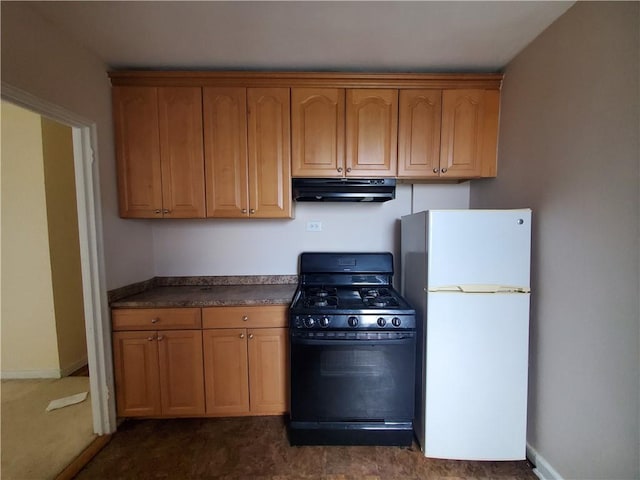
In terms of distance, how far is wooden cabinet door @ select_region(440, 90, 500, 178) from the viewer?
1.88 meters

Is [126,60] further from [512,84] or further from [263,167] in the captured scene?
[512,84]

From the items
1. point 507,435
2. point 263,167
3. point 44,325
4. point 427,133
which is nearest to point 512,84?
point 427,133

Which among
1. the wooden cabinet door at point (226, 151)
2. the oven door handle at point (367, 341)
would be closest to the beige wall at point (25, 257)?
the wooden cabinet door at point (226, 151)

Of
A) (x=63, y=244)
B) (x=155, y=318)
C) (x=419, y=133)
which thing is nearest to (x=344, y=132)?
(x=419, y=133)

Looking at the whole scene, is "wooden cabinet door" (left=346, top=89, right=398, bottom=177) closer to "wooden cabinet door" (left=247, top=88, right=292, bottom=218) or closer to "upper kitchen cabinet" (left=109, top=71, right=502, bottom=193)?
"upper kitchen cabinet" (left=109, top=71, right=502, bottom=193)

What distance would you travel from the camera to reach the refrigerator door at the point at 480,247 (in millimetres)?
1461

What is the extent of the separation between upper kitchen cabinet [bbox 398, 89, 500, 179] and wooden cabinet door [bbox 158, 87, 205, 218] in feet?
5.01

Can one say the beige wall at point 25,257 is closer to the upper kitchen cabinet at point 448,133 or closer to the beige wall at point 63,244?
the beige wall at point 63,244

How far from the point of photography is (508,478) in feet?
4.85

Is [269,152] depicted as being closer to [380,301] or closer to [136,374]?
[380,301]

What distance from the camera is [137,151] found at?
6.17 ft

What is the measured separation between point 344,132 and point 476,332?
1.60 metres

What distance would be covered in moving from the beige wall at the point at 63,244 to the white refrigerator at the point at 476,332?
3.26 m

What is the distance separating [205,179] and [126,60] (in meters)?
0.93
